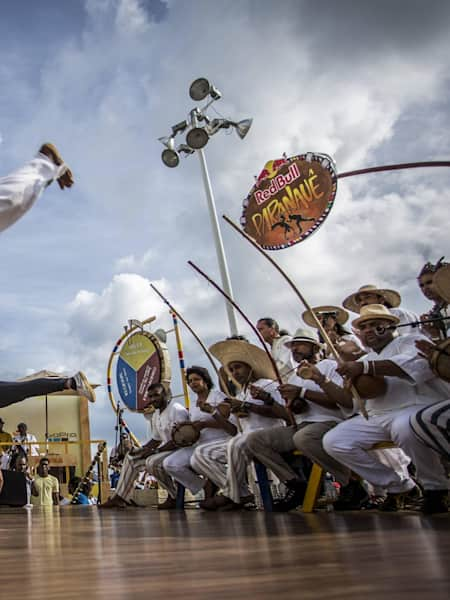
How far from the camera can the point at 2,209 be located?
2557mm

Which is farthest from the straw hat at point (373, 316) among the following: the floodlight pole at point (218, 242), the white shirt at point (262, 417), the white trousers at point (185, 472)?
the floodlight pole at point (218, 242)

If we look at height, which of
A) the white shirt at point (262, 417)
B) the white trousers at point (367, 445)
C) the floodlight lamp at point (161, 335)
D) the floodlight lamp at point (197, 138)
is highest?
the floodlight lamp at point (197, 138)

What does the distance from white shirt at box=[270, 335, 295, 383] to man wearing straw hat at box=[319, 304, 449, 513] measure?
1.29 m

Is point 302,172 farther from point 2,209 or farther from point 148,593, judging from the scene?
point 148,593

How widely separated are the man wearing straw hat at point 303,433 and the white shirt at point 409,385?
44 centimetres

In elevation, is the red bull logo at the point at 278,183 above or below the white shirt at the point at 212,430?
above

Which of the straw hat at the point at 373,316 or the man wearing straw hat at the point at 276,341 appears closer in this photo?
the straw hat at the point at 373,316

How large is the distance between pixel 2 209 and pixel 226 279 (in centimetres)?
611

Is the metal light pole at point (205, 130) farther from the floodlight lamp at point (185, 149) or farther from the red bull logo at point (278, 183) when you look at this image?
the red bull logo at point (278, 183)

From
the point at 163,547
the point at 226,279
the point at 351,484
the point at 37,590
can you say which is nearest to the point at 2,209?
the point at 163,547

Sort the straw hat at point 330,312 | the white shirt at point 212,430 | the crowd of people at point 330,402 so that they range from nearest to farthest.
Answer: the crowd of people at point 330,402 → the straw hat at point 330,312 → the white shirt at point 212,430

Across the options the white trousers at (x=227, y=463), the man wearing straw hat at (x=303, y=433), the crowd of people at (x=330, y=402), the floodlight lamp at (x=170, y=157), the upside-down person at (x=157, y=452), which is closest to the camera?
the crowd of people at (x=330, y=402)

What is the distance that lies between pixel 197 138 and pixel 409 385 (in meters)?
6.70

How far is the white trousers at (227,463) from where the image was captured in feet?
12.9
